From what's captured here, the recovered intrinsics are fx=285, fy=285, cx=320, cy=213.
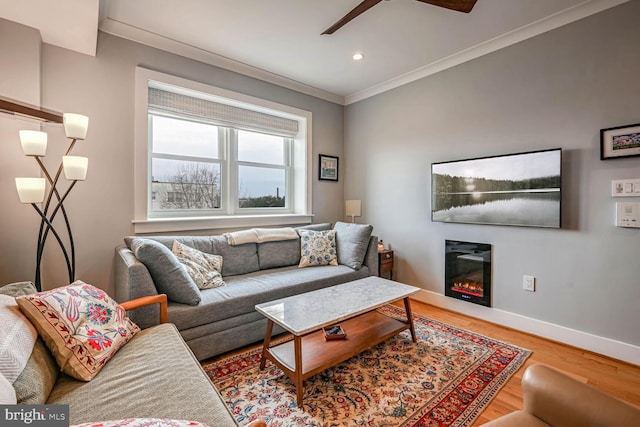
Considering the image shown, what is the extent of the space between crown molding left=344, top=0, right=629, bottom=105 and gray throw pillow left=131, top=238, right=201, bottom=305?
321cm

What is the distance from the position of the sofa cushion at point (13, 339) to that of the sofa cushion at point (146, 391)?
7.8 inches

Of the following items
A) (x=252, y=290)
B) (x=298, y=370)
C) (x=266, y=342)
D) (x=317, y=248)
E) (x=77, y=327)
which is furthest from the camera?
(x=317, y=248)

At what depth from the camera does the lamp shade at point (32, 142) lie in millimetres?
1827

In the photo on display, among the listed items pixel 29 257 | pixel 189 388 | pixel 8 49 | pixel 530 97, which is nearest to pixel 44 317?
pixel 189 388

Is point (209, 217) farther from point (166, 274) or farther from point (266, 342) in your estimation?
point (266, 342)

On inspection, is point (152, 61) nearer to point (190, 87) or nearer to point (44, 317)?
point (190, 87)

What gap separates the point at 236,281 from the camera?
263 cm

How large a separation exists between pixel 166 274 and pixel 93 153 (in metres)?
1.35

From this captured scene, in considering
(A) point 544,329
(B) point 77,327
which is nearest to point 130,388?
(B) point 77,327

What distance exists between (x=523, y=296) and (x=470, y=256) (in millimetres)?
558

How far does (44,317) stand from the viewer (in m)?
1.20

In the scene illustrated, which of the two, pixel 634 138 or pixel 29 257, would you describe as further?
pixel 29 257

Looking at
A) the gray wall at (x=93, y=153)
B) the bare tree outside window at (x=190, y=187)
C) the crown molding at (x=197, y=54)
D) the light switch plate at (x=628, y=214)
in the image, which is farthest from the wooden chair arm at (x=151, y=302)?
the light switch plate at (x=628, y=214)

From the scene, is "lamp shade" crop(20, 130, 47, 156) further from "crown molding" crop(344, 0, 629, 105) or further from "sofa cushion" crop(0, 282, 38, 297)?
"crown molding" crop(344, 0, 629, 105)
